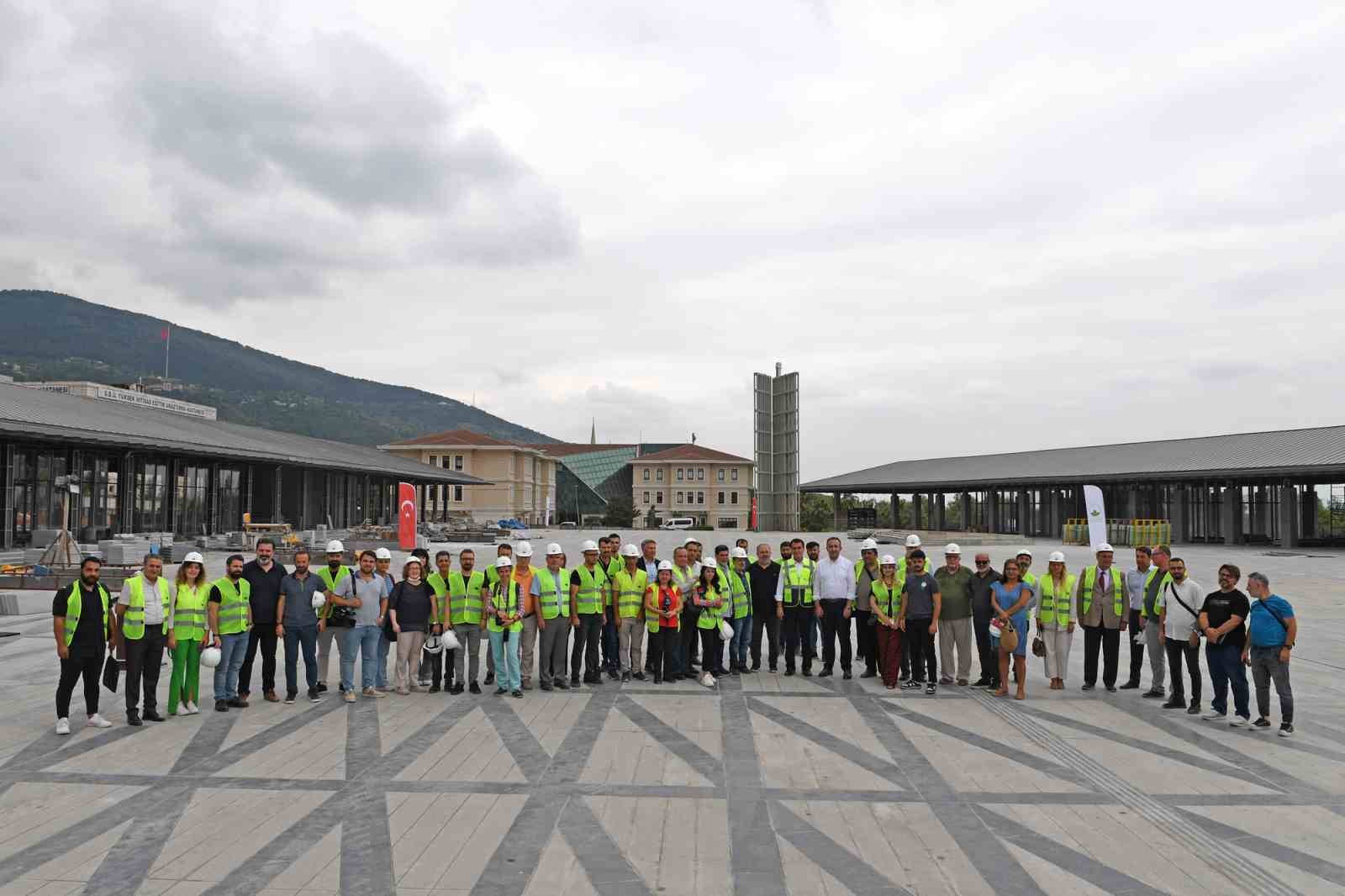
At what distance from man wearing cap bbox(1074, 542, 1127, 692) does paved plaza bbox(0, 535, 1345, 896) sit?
38cm

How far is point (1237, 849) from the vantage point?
5.48 m

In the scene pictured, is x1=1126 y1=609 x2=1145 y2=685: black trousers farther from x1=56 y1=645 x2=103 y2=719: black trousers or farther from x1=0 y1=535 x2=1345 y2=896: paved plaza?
x1=56 y1=645 x2=103 y2=719: black trousers

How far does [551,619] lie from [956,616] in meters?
4.87

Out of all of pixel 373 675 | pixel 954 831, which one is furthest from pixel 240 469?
pixel 954 831

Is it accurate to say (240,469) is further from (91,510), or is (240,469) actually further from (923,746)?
(923,746)

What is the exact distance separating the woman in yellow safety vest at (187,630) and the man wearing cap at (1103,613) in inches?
382

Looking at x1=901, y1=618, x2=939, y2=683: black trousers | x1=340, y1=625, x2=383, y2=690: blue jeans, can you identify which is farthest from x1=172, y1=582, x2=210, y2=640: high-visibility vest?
x1=901, y1=618, x2=939, y2=683: black trousers

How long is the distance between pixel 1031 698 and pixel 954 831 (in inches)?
176

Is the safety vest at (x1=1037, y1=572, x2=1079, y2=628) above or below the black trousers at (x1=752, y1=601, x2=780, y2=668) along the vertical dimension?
above

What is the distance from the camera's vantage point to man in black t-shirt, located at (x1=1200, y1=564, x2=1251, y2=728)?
8422mm

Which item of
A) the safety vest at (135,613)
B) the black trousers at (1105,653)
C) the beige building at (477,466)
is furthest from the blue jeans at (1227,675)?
the beige building at (477,466)

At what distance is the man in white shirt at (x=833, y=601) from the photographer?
10.6m

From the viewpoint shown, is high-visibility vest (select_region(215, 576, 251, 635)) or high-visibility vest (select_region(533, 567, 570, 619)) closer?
high-visibility vest (select_region(215, 576, 251, 635))

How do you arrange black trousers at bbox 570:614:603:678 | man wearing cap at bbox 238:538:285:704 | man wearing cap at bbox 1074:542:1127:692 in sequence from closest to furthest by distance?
man wearing cap at bbox 238:538:285:704
man wearing cap at bbox 1074:542:1127:692
black trousers at bbox 570:614:603:678
